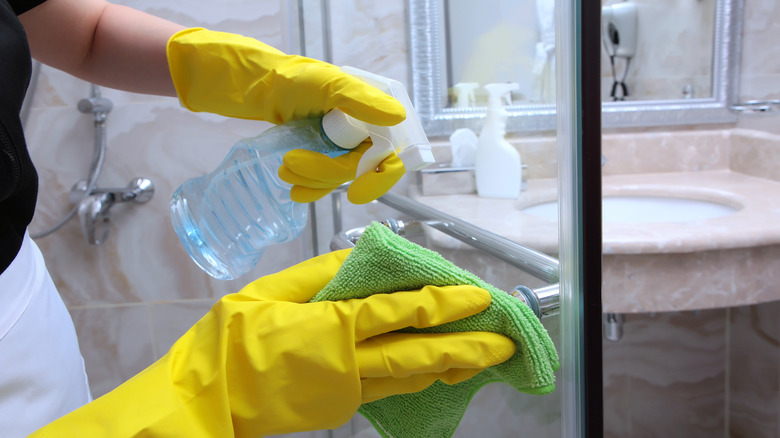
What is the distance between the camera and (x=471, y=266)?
591mm

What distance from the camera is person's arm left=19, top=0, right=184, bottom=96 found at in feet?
2.01

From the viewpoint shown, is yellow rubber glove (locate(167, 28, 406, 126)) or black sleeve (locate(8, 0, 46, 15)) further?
black sleeve (locate(8, 0, 46, 15))

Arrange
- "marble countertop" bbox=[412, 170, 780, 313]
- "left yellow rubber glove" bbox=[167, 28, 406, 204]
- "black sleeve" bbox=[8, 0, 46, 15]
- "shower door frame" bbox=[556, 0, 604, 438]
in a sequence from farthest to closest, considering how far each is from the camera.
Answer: "marble countertop" bbox=[412, 170, 780, 313], "black sleeve" bbox=[8, 0, 46, 15], "left yellow rubber glove" bbox=[167, 28, 406, 204], "shower door frame" bbox=[556, 0, 604, 438]

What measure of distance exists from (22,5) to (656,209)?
109 cm

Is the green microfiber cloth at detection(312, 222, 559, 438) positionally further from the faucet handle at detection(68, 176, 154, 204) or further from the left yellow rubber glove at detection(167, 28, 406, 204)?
the faucet handle at detection(68, 176, 154, 204)

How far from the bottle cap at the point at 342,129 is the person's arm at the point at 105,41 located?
251 millimetres

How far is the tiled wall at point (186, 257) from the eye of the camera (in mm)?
1169

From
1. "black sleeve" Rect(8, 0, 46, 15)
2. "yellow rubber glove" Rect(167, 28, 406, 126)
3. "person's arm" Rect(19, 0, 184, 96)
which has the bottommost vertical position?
"yellow rubber glove" Rect(167, 28, 406, 126)

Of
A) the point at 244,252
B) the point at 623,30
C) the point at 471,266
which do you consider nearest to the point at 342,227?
the point at 244,252

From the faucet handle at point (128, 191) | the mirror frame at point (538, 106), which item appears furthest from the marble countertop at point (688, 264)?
the faucet handle at point (128, 191)

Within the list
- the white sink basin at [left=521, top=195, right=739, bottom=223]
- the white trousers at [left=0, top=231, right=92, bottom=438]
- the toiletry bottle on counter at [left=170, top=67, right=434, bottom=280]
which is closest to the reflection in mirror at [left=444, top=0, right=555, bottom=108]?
the toiletry bottle on counter at [left=170, top=67, right=434, bottom=280]

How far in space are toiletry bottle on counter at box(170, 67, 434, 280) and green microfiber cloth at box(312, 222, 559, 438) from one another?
8cm

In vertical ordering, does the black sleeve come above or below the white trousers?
above

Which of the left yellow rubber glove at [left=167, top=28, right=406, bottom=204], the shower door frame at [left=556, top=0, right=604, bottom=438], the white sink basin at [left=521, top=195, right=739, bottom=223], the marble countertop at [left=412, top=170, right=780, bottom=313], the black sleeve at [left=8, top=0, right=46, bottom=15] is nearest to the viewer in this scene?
the shower door frame at [left=556, top=0, right=604, bottom=438]
